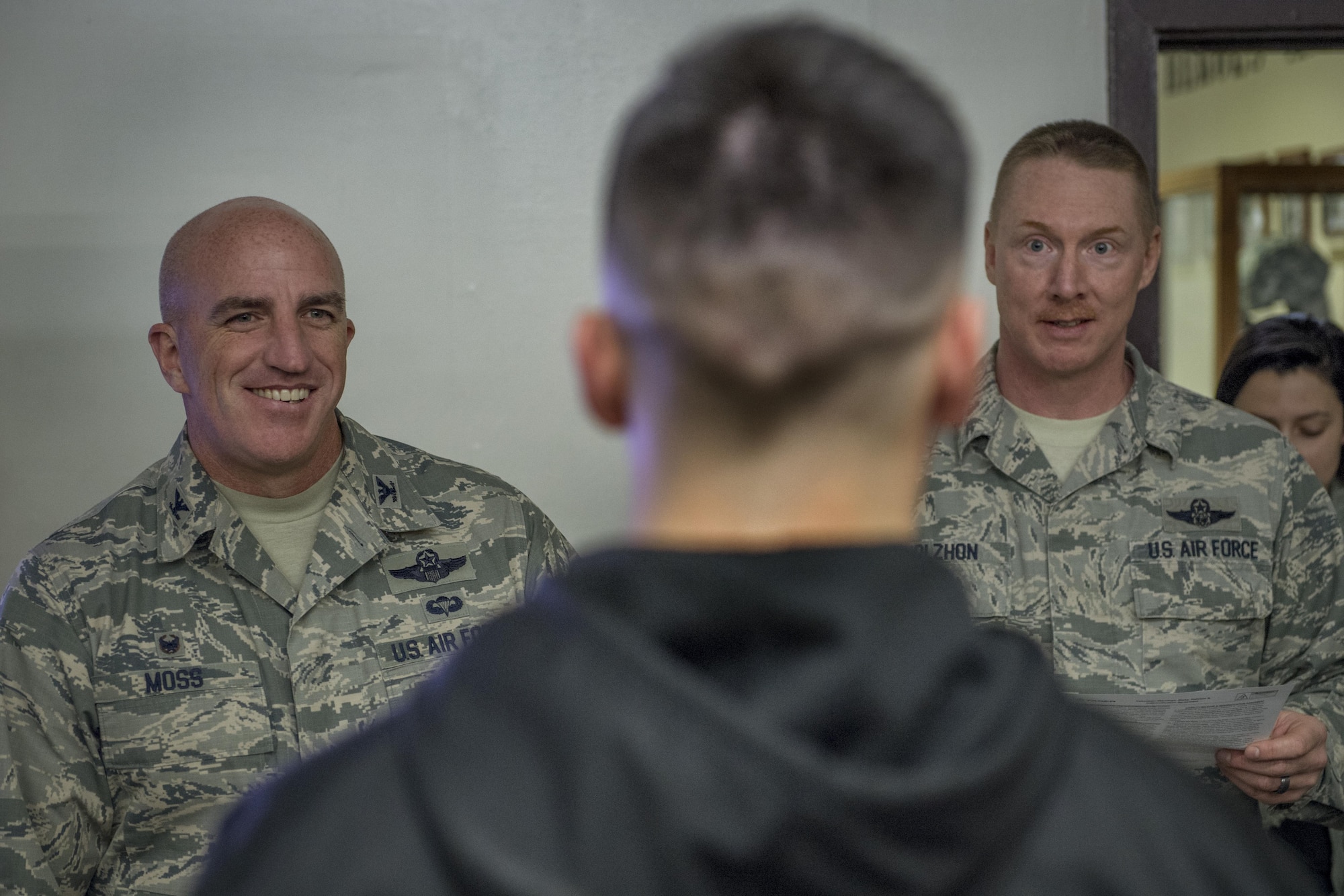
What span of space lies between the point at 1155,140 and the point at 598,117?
1.17m

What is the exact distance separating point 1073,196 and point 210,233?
4.45ft

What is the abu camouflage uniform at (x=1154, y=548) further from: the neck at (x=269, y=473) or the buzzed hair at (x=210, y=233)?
the buzzed hair at (x=210, y=233)

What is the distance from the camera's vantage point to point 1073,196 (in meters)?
2.10

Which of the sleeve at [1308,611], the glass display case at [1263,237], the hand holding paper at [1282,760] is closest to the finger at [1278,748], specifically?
the hand holding paper at [1282,760]

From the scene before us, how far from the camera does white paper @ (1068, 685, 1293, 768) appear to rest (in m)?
1.70

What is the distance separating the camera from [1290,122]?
17.3 feet

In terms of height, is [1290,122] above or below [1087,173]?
above

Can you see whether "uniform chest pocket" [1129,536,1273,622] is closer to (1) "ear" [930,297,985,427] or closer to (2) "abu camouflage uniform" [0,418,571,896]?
(2) "abu camouflage uniform" [0,418,571,896]

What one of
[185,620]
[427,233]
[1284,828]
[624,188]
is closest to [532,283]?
[427,233]

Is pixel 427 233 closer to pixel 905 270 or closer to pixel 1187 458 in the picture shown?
pixel 1187 458

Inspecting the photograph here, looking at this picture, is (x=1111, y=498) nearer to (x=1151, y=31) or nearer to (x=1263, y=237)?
(x=1151, y=31)

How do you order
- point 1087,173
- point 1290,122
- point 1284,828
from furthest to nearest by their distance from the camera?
point 1290,122
point 1284,828
point 1087,173

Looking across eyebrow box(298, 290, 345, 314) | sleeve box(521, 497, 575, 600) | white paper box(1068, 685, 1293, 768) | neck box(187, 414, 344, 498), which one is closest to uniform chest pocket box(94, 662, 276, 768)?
neck box(187, 414, 344, 498)

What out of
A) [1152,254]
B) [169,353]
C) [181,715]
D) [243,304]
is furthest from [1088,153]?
[181,715]
